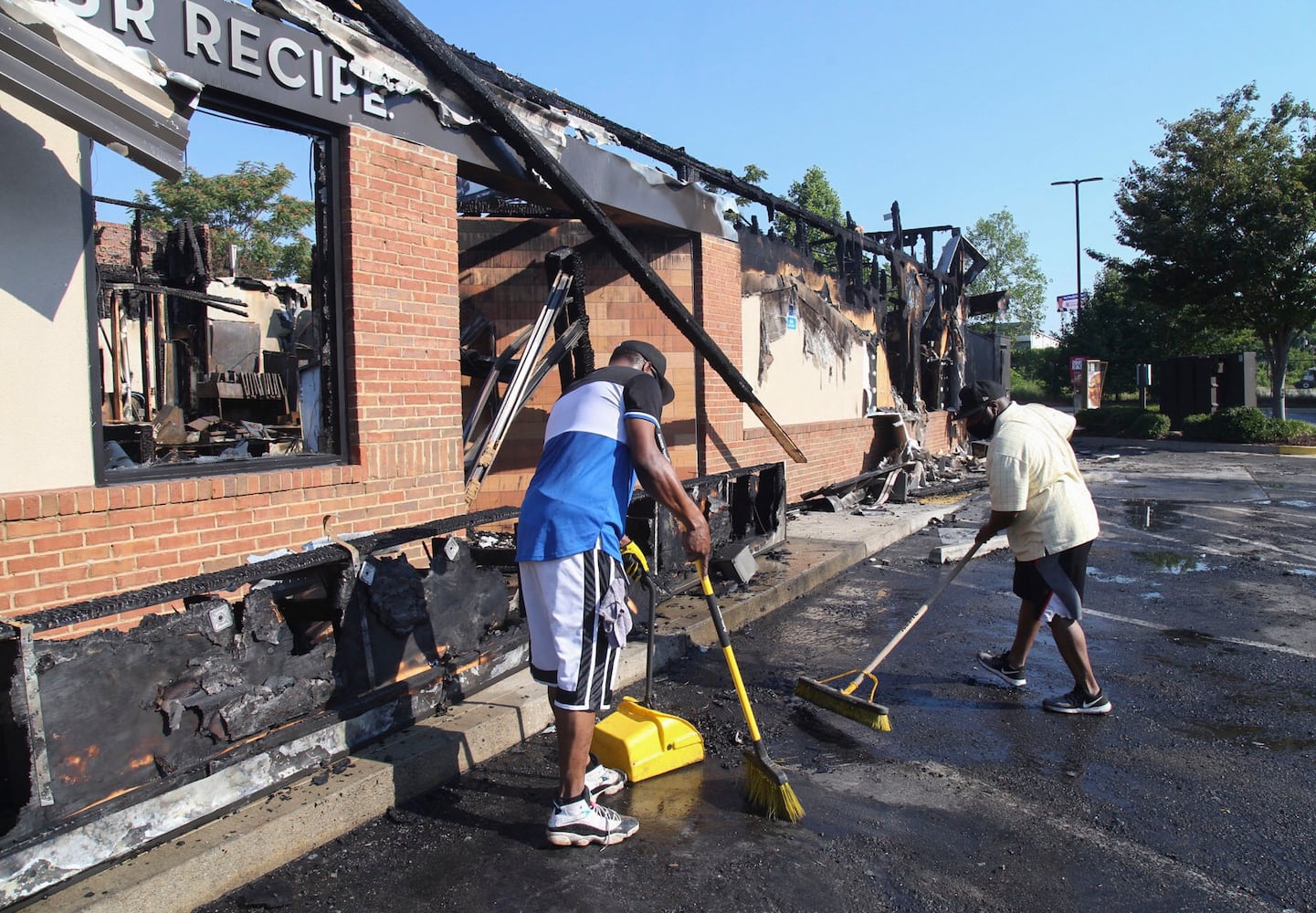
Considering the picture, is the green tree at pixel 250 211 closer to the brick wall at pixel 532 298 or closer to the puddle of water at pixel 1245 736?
the brick wall at pixel 532 298

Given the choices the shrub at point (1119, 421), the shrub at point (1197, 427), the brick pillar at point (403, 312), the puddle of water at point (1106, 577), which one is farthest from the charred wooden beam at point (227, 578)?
the shrub at point (1119, 421)

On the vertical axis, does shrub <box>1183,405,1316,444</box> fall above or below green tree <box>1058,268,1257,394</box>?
below

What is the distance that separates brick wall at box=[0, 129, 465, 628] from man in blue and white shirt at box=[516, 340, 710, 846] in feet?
6.98

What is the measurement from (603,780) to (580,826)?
1.22 feet

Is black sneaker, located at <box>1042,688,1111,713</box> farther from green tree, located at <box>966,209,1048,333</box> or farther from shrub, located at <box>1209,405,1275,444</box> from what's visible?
green tree, located at <box>966,209,1048,333</box>

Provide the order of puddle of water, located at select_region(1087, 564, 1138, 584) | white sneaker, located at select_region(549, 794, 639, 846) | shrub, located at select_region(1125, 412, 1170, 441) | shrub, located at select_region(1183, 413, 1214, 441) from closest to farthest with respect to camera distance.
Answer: white sneaker, located at select_region(549, 794, 639, 846), puddle of water, located at select_region(1087, 564, 1138, 584), shrub, located at select_region(1183, 413, 1214, 441), shrub, located at select_region(1125, 412, 1170, 441)

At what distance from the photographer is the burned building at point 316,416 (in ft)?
10.2

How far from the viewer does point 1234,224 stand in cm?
2258

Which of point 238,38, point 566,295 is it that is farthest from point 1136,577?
point 238,38

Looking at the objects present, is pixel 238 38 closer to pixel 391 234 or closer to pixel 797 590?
pixel 391 234

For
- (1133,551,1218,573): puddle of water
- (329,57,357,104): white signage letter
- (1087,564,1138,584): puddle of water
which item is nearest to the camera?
(329,57,357,104): white signage letter

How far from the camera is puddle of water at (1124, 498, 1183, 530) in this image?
11195 mm

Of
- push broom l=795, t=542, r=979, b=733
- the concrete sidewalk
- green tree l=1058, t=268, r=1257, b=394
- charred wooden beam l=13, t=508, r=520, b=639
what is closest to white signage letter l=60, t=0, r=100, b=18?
charred wooden beam l=13, t=508, r=520, b=639

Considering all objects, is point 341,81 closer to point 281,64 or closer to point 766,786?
point 281,64
